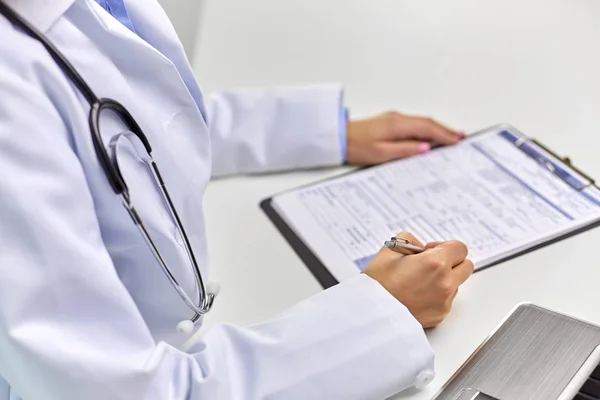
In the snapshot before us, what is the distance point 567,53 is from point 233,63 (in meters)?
0.57

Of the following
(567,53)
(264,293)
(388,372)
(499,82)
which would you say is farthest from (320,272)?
(567,53)

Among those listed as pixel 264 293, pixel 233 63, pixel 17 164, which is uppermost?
pixel 17 164

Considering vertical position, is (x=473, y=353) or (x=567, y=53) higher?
(x=567, y=53)

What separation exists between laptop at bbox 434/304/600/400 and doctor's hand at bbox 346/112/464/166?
0.36m

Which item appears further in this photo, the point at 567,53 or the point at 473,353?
the point at 567,53

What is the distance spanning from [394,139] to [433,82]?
190mm

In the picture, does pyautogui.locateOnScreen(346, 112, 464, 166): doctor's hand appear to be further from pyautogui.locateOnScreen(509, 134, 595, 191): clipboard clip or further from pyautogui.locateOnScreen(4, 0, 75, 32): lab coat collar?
pyautogui.locateOnScreen(4, 0, 75, 32): lab coat collar

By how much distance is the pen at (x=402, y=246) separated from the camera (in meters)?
0.82

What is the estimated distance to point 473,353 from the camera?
766 millimetres

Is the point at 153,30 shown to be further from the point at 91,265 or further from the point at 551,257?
the point at 551,257

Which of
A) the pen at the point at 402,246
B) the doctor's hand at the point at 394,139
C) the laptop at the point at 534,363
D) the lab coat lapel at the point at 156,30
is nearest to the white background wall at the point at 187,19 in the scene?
the doctor's hand at the point at 394,139

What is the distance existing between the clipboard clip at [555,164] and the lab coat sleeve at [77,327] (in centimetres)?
43

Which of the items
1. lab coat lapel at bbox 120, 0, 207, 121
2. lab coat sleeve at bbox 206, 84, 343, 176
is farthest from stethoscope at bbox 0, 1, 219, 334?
lab coat sleeve at bbox 206, 84, 343, 176

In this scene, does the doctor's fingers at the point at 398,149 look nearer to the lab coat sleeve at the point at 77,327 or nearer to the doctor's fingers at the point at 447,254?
the doctor's fingers at the point at 447,254
